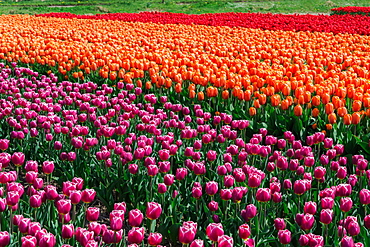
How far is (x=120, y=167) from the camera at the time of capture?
4008 millimetres

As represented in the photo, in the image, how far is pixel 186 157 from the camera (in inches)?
173

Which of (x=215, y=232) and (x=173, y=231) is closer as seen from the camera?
(x=215, y=232)

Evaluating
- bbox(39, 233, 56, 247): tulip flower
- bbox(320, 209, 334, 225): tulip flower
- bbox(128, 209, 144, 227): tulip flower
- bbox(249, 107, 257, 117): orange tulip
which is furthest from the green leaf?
bbox(249, 107, 257, 117): orange tulip

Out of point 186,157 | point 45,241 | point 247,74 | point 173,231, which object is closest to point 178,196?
point 173,231

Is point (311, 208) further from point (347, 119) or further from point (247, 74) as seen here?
point (247, 74)

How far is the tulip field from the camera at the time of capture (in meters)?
2.83

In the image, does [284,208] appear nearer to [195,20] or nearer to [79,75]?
[79,75]

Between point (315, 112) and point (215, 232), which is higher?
point (215, 232)

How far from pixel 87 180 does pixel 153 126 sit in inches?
31.9

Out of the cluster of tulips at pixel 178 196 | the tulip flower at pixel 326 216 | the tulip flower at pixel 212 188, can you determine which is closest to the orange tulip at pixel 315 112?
the cluster of tulips at pixel 178 196

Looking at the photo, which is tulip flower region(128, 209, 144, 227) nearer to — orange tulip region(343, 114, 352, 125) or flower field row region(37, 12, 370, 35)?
orange tulip region(343, 114, 352, 125)

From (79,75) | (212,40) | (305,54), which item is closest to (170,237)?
(79,75)

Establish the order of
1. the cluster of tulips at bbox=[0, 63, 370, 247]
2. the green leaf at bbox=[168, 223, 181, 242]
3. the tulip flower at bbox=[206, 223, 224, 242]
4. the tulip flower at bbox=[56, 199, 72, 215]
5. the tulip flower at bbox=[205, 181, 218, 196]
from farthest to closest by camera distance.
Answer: the green leaf at bbox=[168, 223, 181, 242], the tulip flower at bbox=[205, 181, 218, 196], the tulip flower at bbox=[56, 199, 72, 215], the cluster of tulips at bbox=[0, 63, 370, 247], the tulip flower at bbox=[206, 223, 224, 242]

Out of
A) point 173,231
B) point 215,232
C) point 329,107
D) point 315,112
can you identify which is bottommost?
point 173,231
